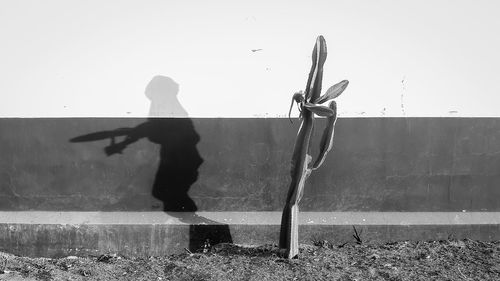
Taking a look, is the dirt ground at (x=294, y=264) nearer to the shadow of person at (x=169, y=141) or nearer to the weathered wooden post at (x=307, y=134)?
the weathered wooden post at (x=307, y=134)

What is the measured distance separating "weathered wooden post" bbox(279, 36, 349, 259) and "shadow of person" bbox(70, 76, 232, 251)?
59cm

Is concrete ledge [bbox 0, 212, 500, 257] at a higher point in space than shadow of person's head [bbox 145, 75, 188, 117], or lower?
lower

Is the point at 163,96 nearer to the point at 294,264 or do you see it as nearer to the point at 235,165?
the point at 235,165

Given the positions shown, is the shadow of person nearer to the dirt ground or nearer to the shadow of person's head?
the shadow of person's head

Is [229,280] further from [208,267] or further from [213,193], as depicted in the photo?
[213,193]

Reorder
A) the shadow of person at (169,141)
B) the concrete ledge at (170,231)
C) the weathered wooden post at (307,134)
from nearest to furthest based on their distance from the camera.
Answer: the weathered wooden post at (307,134), the concrete ledge at (170,231), the shadow of person at (169,141)

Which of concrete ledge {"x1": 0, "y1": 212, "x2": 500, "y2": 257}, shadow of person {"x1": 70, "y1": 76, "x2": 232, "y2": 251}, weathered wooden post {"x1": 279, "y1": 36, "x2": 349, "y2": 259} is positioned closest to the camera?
weathered wooden post {"x1": 279, "y1": 36, "x2": 349, "y2": 259}

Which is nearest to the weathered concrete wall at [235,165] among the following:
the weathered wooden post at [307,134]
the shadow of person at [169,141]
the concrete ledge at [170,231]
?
the shadow of person at [169,141]

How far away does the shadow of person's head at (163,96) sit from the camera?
4.67 m

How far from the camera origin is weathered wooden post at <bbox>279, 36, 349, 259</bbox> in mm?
3896

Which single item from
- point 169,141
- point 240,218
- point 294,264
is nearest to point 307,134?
point 294,264

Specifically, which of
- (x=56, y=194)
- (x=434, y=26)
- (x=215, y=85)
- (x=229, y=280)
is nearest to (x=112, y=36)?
(x=215, y=85)

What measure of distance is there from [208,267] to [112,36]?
75.7 inches

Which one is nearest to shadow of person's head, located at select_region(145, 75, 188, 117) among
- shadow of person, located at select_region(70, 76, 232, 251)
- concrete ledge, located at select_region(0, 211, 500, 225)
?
shadow of person, located at select_region(70, 76, 232, 251)
